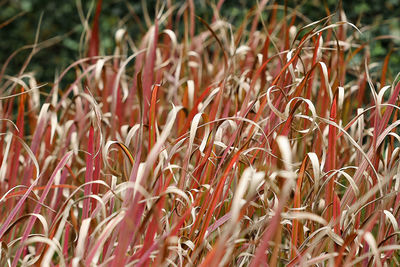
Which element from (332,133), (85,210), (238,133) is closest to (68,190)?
(85,210)

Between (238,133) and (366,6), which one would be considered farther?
(366,6)

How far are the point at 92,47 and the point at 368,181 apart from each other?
102cm

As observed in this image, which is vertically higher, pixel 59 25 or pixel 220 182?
Answer: pixel 220 182

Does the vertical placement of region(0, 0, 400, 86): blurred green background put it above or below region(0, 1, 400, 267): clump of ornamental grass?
below

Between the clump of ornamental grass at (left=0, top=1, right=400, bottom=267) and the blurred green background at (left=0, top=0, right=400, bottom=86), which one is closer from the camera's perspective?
the clump of ornamental grass at (left=0, top=1, right=400, bottom=267)

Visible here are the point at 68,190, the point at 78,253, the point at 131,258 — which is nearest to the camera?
the point at 78,253

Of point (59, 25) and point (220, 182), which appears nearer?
point (220, 182)

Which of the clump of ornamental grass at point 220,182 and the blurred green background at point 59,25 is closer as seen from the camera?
the clump of ornamental grass at point 220,182

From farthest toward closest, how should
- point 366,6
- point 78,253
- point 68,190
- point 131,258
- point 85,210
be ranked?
point 366,6, point 68,190, point 85,210, point 131,258, point 78,253

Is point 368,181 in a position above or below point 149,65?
below

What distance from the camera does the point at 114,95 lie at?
144cm

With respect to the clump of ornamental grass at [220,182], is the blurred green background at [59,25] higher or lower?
lower

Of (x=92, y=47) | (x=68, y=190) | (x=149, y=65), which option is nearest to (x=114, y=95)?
(x=149, y=65)

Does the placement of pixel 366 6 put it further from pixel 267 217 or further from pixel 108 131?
pixel 267 217
